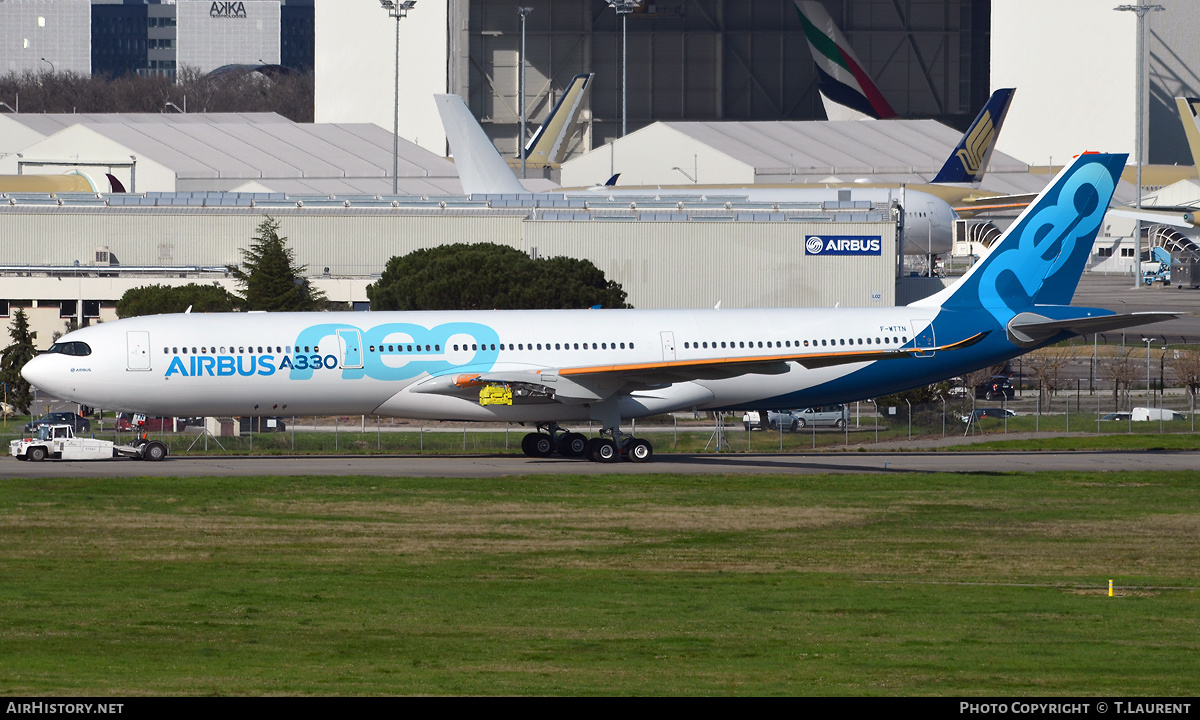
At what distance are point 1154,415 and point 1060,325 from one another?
16.9m

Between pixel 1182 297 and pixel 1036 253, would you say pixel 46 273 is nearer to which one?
pixel 1036 253

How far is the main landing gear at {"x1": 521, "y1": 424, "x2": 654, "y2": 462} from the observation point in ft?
145

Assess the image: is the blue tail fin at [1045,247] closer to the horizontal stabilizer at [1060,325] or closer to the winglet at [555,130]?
the horizontal stabilizer at [1060,325]

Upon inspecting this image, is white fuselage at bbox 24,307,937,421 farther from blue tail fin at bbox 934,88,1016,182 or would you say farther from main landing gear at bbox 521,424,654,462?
blue tail fin at bbox 934,88,1016,182

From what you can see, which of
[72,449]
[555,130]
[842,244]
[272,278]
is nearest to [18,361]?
[272,278]

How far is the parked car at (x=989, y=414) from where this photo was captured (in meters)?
56.9

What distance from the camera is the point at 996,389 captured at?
71.1 m

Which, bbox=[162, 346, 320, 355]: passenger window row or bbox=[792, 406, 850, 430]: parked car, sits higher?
bbox=[162, 346, 320, 355]: passenger window row

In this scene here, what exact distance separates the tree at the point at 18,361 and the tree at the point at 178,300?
183 inches

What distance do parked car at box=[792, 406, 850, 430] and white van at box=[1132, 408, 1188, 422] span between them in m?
10.8

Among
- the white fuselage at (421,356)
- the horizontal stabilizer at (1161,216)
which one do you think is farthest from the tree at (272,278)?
the horizontal stabilizer at (1161,216)

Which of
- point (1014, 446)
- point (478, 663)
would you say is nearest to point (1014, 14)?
point (1014, 446)

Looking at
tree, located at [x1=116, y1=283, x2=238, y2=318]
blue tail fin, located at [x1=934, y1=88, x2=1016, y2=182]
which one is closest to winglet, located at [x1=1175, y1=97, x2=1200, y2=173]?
blue tail fin, located at [x1=934, y1=88, x2=1016, y2=182]

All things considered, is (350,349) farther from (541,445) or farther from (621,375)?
(621,375)
